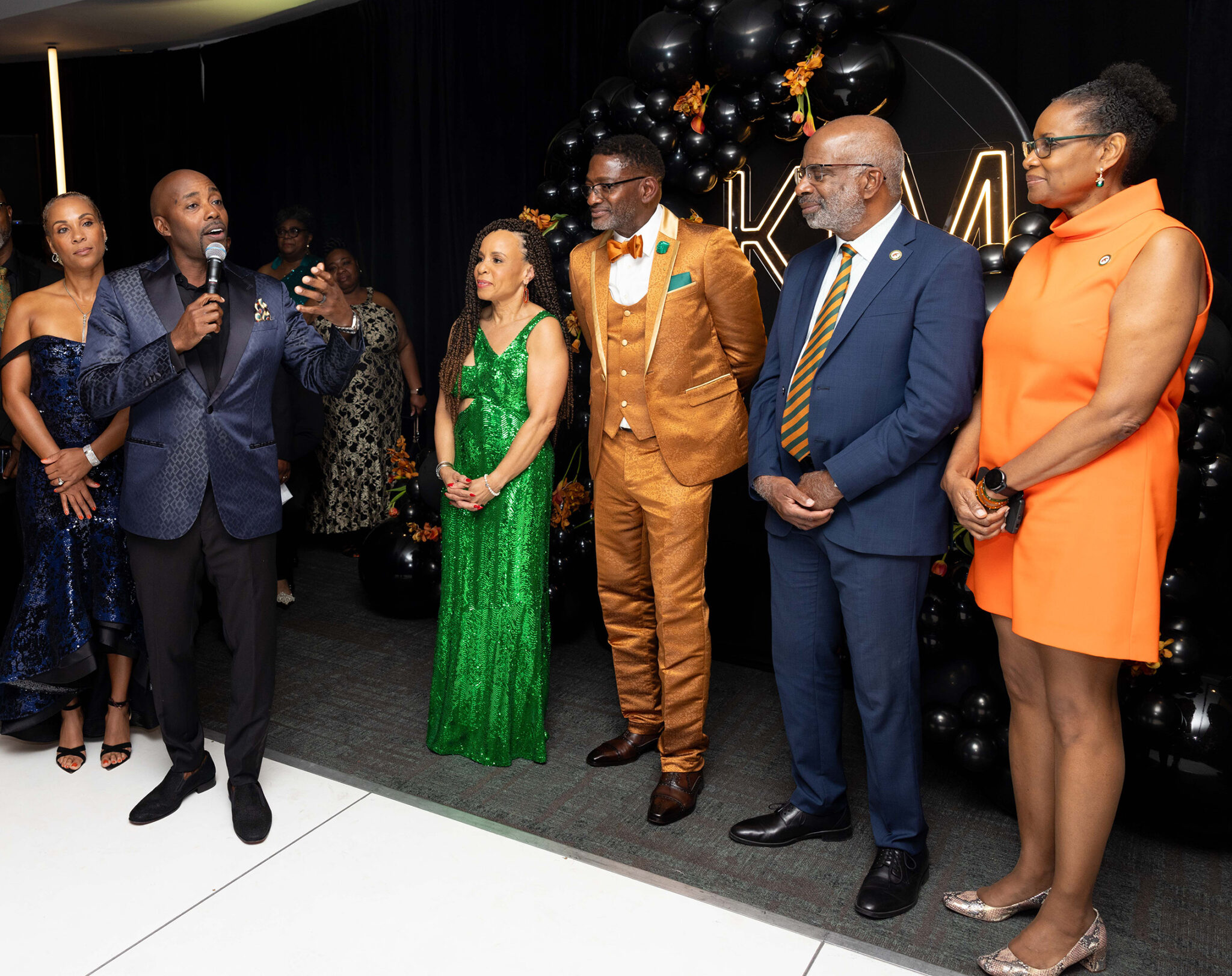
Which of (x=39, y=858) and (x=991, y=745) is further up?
(x=991, y=745)

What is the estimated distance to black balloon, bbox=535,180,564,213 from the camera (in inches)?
154

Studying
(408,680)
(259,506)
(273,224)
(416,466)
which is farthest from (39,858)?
(273,224)

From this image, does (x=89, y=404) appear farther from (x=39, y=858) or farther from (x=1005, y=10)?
(x=1005, y=10)

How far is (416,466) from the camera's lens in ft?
15.7

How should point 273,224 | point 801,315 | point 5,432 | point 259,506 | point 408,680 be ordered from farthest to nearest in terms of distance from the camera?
point 273,224 → point 408,680 → point 5,432 → point 259,506 → point 801,315

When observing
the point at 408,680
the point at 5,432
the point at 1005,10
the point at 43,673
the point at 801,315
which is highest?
the point at 1005,10

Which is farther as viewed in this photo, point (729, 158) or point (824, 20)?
point (729, 158)

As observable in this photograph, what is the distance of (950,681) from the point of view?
9.92 ft

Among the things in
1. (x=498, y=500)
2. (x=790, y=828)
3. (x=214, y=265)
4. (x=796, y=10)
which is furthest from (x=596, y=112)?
(x=790, y=828)

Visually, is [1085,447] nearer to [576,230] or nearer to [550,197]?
[576,230]

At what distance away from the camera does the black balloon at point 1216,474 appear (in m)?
2.67

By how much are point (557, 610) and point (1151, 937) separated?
2.46m

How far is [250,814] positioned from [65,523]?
1131mm

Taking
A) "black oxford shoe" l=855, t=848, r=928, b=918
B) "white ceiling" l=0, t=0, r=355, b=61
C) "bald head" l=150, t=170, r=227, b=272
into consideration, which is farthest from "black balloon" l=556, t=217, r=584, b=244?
"white ceiling" l=0, t=0, r=355, b=61
